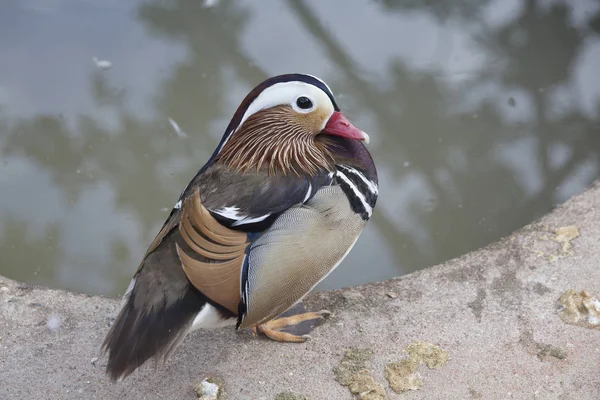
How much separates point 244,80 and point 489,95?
5.24ft

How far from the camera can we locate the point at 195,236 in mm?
2174

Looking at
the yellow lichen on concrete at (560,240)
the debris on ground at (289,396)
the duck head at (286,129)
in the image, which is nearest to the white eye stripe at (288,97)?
the duck head at (286,129)

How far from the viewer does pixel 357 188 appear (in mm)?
2504

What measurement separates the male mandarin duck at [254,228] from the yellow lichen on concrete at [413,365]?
475 millimetres

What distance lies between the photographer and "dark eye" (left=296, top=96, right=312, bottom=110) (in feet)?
8.25

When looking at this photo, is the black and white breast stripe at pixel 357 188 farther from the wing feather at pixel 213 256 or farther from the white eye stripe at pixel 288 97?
the wing feather at pixel 213 256

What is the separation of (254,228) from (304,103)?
0.59 metres

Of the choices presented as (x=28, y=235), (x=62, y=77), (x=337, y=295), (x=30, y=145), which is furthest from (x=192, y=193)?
(x=62, y=77)

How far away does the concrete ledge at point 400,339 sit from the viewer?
246 cm

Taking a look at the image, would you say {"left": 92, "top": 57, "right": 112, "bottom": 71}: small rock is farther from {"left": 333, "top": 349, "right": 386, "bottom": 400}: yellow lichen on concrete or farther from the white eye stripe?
{"left": 333, "top": 349, "right": 386, "bottom": 400}: yellow lichen on concrete

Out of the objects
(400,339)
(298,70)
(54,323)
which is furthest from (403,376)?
(298,70)

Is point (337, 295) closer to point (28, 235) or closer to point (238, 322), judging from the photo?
point (238, 322)

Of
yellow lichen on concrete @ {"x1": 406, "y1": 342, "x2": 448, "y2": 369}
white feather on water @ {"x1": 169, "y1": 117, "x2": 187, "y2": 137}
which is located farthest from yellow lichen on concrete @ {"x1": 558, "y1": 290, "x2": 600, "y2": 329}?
white feather on water @ {"x1": 169, "y1": 117, "x2": 187, "y2": 137}

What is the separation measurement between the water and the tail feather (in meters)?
1.17
